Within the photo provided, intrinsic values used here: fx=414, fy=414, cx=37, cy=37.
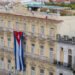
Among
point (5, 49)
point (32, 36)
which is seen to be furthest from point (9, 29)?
point (32, 36)

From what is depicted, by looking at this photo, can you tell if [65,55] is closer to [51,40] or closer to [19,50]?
[51,40]

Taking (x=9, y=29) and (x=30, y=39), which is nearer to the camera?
(x=30, y=39)

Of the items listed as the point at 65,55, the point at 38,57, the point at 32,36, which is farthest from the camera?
the point at 32,36

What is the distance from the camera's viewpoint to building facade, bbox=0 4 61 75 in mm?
49188

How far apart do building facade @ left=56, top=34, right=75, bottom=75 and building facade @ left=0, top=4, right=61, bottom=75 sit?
83 cm

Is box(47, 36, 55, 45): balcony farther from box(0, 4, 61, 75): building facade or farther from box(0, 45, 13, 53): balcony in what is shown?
box(0, 45, 13, 53): balcony

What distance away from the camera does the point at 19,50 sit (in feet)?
174

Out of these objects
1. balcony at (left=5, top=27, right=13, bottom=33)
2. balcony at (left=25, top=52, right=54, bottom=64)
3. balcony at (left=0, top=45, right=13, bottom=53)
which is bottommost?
balcony at (left=0, top=45, right=13, bottom=53)

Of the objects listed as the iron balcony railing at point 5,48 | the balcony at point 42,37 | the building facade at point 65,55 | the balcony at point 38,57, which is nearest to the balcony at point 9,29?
the iron balcony railing at point 5,48

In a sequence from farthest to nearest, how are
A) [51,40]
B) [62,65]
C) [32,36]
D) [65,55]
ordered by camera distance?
1. [32,36]
2. [51,40]
3. [62,65]
4. [65,55]

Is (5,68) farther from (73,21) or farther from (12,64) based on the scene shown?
(73,21)

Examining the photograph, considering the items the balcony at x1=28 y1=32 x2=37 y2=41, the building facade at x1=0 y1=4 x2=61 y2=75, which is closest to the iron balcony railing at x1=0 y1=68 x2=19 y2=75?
the building facade at x1=0 y1=4 x2=61 y2=75

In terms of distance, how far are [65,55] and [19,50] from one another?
8.02 metres

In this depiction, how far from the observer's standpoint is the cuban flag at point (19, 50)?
173ft
